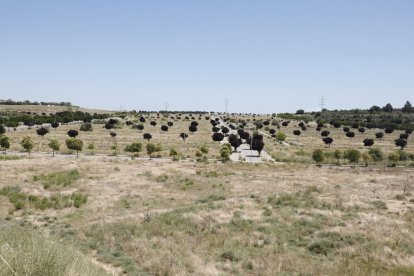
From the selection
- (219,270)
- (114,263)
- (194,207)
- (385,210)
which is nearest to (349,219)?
(385,210)

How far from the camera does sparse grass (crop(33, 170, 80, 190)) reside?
33.0 metres

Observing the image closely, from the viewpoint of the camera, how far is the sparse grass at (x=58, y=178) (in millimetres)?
32969

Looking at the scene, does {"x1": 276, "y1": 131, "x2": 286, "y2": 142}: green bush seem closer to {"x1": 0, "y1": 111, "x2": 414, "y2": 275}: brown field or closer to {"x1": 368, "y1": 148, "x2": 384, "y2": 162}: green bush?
{"x1": 368, "y1": 148, "x2": 384, "y2": 162}: green bush

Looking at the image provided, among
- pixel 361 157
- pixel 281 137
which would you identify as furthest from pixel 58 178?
pixel 281 137

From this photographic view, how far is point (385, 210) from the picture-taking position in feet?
90.0

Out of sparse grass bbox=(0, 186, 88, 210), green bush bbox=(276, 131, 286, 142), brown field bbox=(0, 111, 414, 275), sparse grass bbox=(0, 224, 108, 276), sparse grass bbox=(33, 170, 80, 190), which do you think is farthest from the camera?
green bush bbox=(276, 131, 286, 142)

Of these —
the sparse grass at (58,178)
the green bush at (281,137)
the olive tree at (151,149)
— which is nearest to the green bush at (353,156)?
the olive tree at (151,149)

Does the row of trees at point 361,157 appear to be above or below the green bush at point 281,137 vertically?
below

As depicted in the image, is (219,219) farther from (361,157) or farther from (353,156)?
(361,157)

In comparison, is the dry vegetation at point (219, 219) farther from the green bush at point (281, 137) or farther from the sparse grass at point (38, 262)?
the green bush at point (281, 137)

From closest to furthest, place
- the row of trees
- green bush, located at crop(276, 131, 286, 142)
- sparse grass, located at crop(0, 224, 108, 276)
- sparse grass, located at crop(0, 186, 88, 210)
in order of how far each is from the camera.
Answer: sparse grass, located at crop(0, 224, 108, 276) < sparse grass, located at crop(0, 186, 88, 210) < the row of trees < green bush, located at crop(276, 131, 286, 142)

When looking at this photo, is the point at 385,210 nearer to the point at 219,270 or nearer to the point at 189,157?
the point at 219,270

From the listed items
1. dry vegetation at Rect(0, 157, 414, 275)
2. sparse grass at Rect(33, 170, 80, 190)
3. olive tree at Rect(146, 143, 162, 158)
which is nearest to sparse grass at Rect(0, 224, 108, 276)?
dry vegetation at Rect(0, 157, 414, 275)

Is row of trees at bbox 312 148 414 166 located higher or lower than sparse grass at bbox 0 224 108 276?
lower
